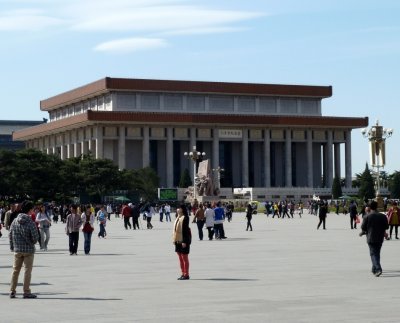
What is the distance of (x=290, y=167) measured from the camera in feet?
430

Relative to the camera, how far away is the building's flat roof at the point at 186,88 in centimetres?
12506

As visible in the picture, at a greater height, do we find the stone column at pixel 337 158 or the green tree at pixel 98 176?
the stone column at pixel 337 158

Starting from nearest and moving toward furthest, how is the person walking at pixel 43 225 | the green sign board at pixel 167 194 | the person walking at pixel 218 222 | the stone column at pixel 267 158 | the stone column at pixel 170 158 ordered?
the person walking at pixel 43 225, the person walking at pixel 218 222, the green sign board at pixel 167 194, the stone column at pixel 170 158, the stone column at pixel 267 158

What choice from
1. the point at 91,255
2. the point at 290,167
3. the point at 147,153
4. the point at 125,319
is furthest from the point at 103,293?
the point at 290,167

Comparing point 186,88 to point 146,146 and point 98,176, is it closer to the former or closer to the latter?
point 146,146

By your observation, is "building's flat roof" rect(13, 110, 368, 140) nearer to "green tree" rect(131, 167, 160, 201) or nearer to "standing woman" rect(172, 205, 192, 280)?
"green tree" rect(131, 167, 160, 201)

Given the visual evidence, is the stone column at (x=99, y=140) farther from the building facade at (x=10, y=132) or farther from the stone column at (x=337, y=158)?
the building facade at (x=10, y=132)

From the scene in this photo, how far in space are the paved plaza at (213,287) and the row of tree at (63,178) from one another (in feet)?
238

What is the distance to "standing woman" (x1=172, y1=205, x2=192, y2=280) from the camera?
17422 millimetres

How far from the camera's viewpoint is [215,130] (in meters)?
126

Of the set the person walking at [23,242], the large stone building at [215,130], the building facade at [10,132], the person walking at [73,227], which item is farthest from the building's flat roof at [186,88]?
the person walking at [23,242]

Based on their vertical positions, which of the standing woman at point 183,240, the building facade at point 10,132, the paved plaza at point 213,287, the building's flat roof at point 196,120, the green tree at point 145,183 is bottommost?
the paved plaza at point 213,287

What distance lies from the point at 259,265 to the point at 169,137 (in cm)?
10315

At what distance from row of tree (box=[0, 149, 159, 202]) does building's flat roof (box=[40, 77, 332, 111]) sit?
56.5 ft
